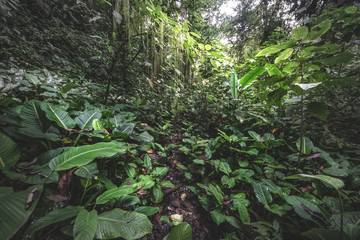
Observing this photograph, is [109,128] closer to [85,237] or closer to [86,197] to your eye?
[86,197]

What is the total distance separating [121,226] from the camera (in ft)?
2.89

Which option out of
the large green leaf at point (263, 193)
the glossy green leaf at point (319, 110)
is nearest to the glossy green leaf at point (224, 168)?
the large green leaf at point (263, 193)

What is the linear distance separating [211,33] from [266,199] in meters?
7.63

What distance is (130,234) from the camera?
850 mm

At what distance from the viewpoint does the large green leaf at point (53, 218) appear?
2.37ft

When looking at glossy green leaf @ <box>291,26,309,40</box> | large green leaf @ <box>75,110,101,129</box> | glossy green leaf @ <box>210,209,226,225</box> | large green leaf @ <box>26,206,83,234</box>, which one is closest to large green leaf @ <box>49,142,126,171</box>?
large green leaf @ <box>26,206,83,234</box>

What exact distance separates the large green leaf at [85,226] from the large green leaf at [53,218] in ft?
0.18

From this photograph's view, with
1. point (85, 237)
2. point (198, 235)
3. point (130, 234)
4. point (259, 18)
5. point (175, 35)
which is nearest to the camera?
point (85, 237)

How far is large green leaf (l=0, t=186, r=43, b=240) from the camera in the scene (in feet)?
1.91

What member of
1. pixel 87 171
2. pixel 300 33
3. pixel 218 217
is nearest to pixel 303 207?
pixel 218 217

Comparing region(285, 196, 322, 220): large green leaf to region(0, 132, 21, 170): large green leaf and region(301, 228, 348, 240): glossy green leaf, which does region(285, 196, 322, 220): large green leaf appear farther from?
region(0, 132, 21, 170): large green leaf

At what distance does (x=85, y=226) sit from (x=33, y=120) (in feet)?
3.47

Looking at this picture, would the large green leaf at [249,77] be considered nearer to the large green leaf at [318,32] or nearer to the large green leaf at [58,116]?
the large green leaf at [318,32]

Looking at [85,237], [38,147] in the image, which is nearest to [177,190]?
[85,237]
